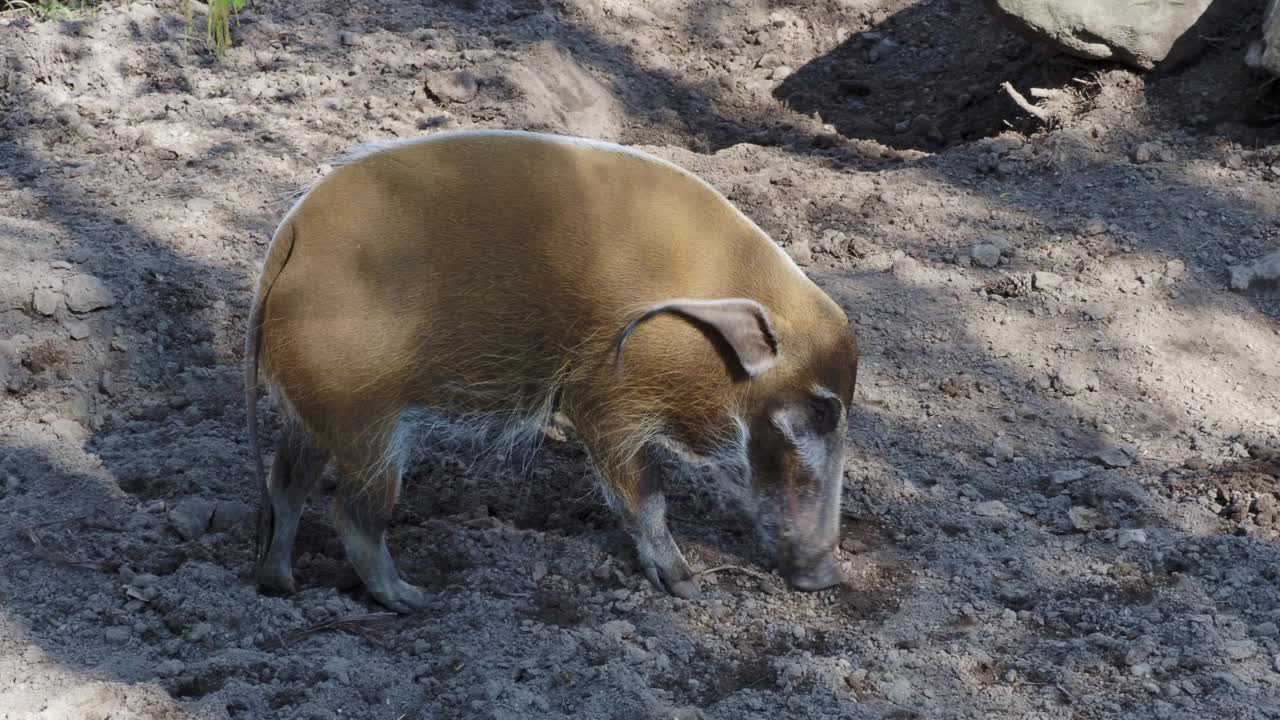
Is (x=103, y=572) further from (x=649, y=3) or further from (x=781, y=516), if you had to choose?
(x=649, y=3)

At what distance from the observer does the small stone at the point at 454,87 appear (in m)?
5.60

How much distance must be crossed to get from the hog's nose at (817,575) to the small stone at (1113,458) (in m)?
0.98

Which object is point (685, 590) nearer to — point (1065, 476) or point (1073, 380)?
point (1065, 476)

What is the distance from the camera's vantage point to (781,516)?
128 inches

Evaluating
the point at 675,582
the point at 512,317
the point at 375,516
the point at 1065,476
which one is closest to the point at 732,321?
the point at 512,317

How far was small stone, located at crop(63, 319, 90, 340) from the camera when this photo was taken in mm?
3904

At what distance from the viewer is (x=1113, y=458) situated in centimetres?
371

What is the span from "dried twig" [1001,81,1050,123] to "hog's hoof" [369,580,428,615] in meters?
3.54

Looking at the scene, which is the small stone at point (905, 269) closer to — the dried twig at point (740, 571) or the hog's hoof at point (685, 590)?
the dried twig at point (740, 571)

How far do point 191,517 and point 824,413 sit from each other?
1689mm

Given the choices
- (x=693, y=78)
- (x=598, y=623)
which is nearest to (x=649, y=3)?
(x=693, y=78)

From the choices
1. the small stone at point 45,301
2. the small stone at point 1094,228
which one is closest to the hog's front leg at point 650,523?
the small stone at point 45,301

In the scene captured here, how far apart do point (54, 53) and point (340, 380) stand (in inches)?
142

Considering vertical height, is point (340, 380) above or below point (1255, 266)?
above
